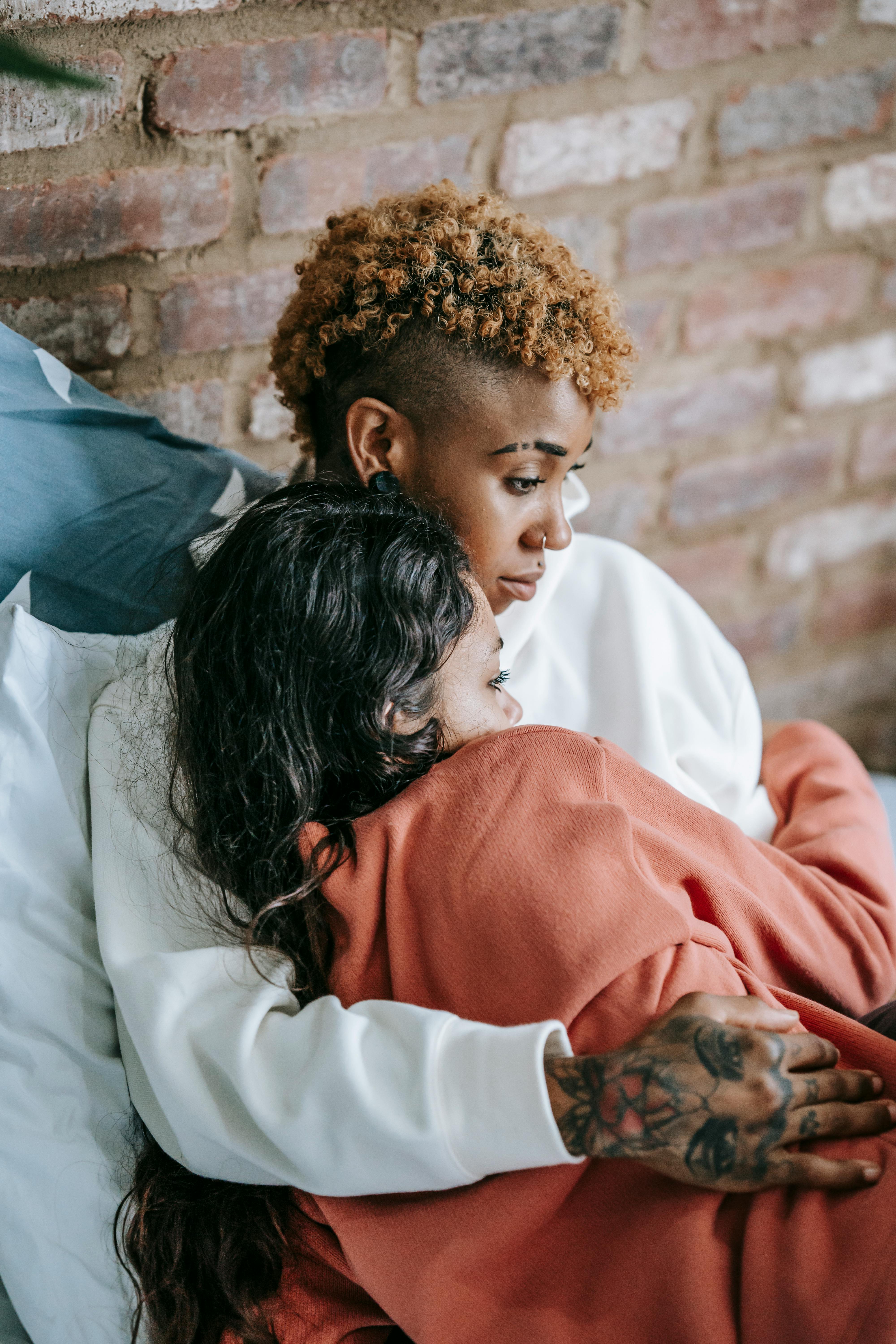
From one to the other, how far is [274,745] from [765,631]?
1035mm

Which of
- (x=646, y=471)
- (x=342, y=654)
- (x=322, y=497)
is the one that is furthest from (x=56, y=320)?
(x=646, y=471)

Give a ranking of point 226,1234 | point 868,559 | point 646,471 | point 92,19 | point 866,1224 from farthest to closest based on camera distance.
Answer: point 868,559
point 646,471
point 92,19
point 226,1234
point 866,1224

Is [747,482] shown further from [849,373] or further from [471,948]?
[471,948]

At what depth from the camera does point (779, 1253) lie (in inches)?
23.5

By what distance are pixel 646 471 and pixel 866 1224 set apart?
0.98m

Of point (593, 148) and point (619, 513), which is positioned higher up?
point (593, 148)

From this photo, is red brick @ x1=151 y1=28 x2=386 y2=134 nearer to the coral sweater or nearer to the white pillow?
the white pillow

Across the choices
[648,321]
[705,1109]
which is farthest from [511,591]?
[648,321]

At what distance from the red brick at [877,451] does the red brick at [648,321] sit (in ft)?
1.26

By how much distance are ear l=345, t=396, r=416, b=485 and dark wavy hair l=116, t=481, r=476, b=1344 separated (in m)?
0.08

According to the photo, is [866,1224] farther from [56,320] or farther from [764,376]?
[764,376]

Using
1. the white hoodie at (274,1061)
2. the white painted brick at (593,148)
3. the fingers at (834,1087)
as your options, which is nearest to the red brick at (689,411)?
the white painted brick at (593,148)

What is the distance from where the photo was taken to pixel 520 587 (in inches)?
36.3

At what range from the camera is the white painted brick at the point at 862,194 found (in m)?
1.36
